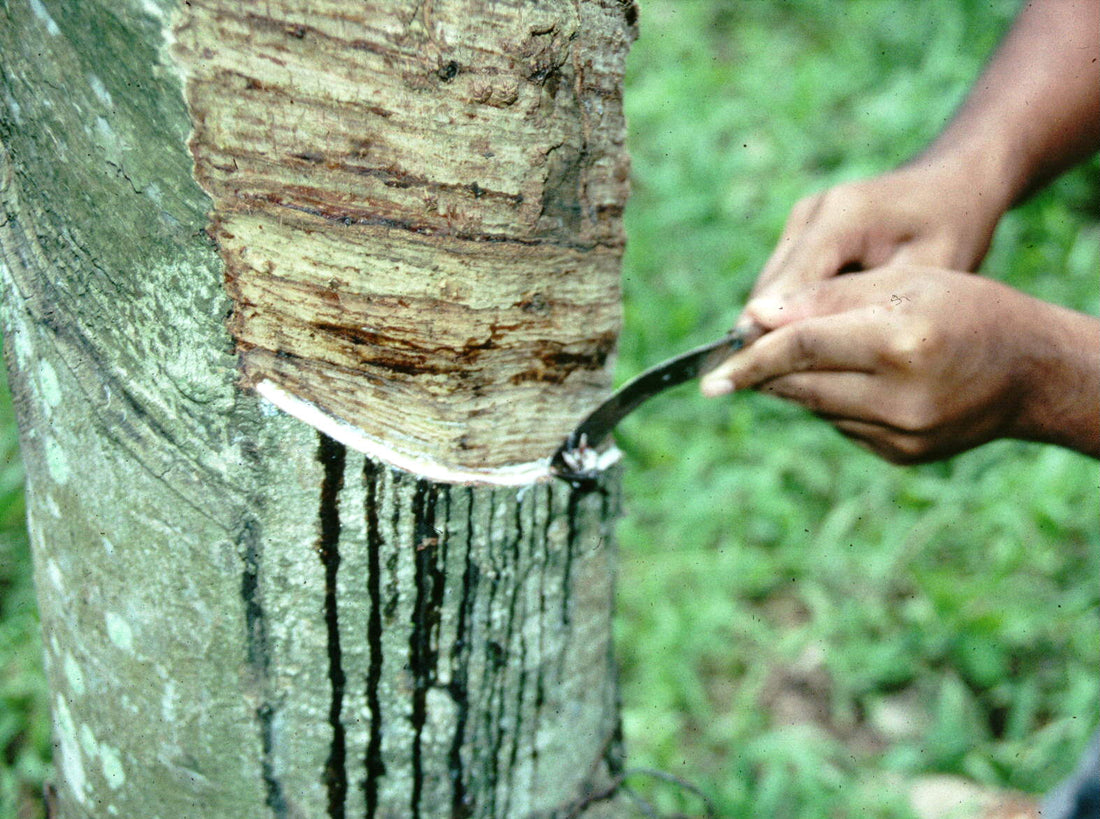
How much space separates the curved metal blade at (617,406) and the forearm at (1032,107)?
1.91 ft

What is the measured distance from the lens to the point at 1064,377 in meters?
1.19

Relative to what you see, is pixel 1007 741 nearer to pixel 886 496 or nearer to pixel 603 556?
pixel 886 496

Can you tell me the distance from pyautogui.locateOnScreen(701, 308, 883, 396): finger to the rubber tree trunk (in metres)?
0.21

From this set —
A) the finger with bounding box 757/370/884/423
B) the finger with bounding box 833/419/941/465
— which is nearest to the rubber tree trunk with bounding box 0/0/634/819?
the finger with bounding box 757/370/884/423

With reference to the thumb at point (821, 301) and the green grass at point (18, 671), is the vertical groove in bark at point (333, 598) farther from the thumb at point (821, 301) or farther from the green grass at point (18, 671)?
the green grass at point (18, 671)

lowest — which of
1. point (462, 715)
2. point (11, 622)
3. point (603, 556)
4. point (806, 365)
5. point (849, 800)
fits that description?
point (849, 800)

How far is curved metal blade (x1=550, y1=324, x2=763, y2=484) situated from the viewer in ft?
3.29

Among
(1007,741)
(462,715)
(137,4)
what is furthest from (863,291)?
(1007,741)

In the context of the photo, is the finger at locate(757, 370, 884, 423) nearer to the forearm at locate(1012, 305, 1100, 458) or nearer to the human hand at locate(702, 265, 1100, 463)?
the human hand at locate(702, 265, 1100, 463)

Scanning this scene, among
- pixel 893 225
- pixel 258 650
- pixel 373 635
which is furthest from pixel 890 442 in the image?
pixel 258 650

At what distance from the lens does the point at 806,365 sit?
3.71 feet

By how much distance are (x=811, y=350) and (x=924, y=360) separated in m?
0.13

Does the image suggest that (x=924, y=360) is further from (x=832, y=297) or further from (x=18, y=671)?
(x=18, y=671)

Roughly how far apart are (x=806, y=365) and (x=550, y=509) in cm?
38
